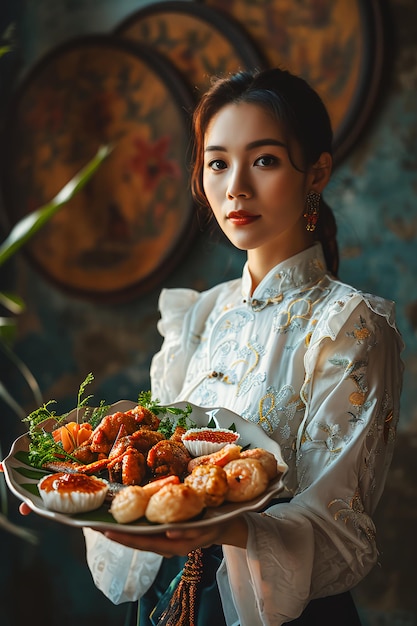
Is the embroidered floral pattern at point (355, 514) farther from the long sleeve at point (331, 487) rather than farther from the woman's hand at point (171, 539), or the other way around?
the woman's hand at point (171, 539)

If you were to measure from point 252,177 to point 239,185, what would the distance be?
33mm

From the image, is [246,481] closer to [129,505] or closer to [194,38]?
[129,505]

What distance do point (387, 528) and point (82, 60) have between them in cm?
191

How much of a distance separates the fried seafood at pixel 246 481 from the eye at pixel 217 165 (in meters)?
0.64

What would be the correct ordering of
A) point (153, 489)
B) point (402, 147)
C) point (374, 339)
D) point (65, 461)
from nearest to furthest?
point (153, 489), point (65, 461), point (374, 339), point (402, 147)

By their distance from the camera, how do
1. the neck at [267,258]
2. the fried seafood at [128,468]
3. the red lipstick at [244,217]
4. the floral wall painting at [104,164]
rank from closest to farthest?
the fried seafood at [128,468] → the red lipstick at [244,217] → the neck at [267,258] → the floral wall painting at [104,164]

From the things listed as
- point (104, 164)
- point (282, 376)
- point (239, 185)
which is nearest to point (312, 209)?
point (239, 185)

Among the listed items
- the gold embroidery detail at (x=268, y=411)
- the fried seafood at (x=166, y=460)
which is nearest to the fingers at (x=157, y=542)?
the fried seafood at (x=166, y=460)

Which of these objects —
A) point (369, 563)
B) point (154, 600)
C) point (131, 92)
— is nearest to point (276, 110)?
point (369, 563)

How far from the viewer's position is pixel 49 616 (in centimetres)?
259

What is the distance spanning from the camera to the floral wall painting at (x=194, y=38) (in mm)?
2291

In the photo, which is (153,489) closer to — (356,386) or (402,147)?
(356,386)

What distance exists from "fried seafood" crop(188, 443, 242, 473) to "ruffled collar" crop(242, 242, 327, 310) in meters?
0.46

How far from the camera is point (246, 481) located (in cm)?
93
